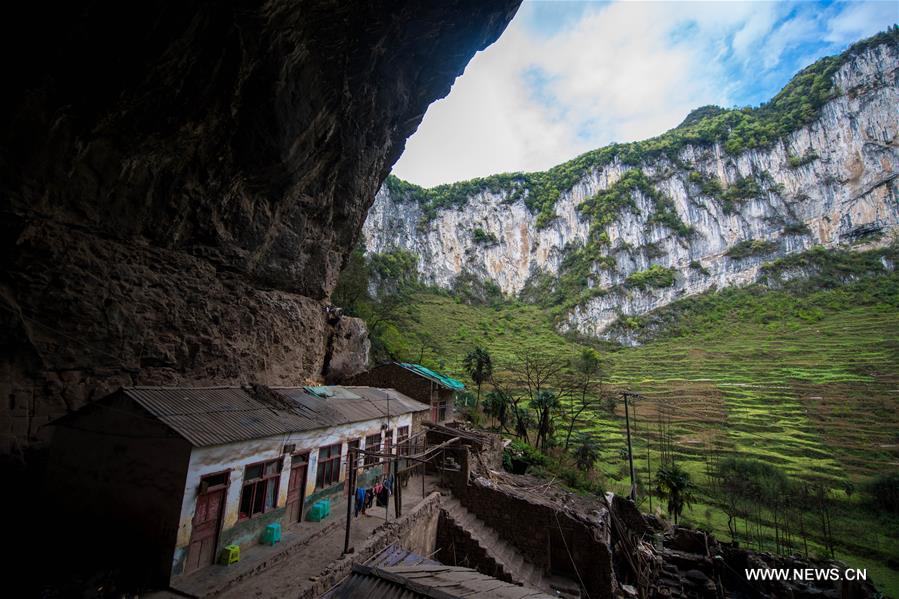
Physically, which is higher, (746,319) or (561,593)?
(746,319)

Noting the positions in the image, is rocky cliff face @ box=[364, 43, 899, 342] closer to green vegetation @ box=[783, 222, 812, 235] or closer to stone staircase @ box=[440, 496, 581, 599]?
green vegetation @ box=[783, 222, 812, 235]

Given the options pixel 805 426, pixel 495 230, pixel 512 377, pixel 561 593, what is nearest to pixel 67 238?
pixel 561 593

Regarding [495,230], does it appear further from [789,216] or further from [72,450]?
[72,450]

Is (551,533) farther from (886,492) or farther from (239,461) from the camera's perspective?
(886,492)

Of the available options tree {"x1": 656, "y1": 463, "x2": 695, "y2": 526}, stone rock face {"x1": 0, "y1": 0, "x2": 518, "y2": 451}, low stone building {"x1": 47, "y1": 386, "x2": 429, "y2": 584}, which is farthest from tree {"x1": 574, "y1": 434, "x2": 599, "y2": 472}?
low stone building {"x1": 47, "y1": 386, "x2": 429, "y2": 584}

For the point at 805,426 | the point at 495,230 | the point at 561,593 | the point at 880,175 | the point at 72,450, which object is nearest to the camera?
the point at 72,450

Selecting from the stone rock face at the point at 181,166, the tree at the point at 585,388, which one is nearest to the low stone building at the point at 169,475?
the stone rock face at the point at 181,166

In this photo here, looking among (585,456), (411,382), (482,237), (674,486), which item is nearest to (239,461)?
(411,382)

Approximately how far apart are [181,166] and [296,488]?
10.1m

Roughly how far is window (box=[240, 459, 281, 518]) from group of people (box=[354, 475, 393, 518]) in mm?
2934

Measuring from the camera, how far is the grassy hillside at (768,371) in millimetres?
31031

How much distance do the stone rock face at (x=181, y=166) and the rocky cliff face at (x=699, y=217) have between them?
77590 millimetres

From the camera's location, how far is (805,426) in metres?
39.7

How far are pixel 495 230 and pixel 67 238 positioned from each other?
11340 centimetres
